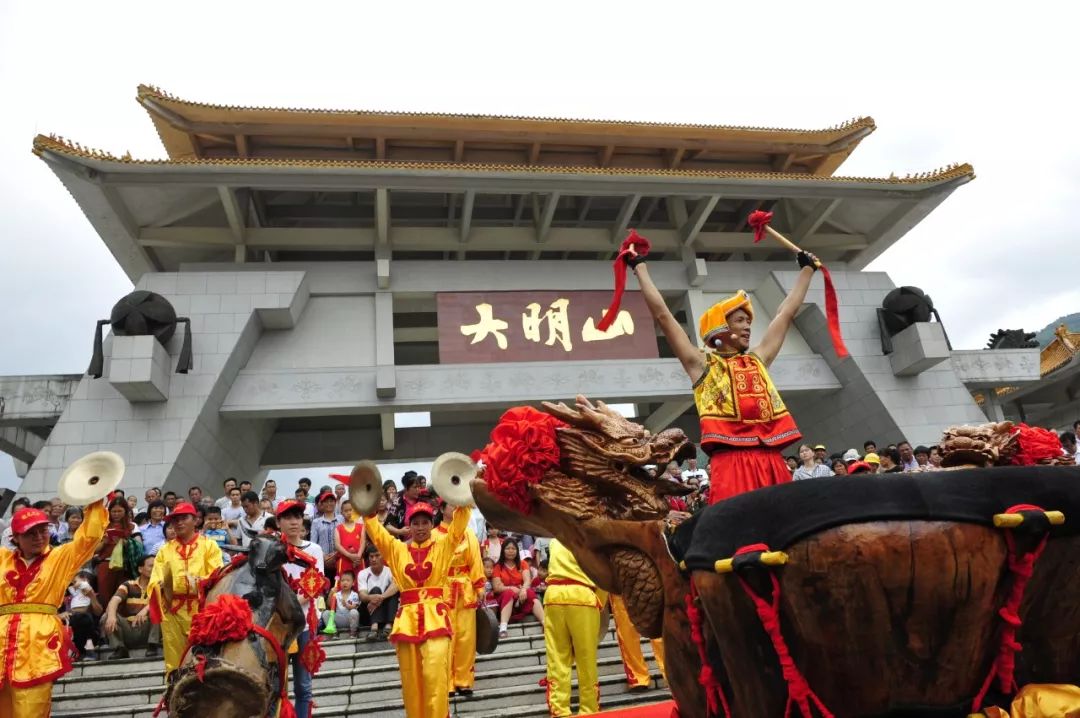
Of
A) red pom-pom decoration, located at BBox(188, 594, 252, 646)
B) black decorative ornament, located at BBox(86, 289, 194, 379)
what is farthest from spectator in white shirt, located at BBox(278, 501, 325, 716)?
black decorative ornament, located at BBox(86, 289, 194, 379)

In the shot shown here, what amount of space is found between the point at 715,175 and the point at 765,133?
199cm

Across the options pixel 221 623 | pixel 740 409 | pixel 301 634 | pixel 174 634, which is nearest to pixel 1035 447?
pixel 740 409

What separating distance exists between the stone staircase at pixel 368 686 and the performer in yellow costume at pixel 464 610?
158 mm

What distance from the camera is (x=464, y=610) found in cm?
558

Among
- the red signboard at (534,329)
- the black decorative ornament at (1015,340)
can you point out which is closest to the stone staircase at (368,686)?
the red signboard at (534,329)

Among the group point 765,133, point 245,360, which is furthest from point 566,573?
point 765,133

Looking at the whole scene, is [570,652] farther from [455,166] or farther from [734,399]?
[455,166]

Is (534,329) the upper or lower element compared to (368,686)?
upper

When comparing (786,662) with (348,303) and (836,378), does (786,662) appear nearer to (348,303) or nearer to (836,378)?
(348,303)

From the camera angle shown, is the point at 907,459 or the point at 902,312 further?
the point at 902,312

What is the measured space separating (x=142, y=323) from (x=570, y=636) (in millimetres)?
9444

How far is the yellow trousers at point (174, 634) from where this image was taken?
4992 mm

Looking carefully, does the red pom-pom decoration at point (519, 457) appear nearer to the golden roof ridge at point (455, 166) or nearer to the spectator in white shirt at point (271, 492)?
the spectator in white shirt at point (271, 492)

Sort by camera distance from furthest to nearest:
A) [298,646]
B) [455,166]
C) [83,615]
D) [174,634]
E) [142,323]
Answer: [455,166] < [142,323] < [83,615] < [174,634] < [298,646]
